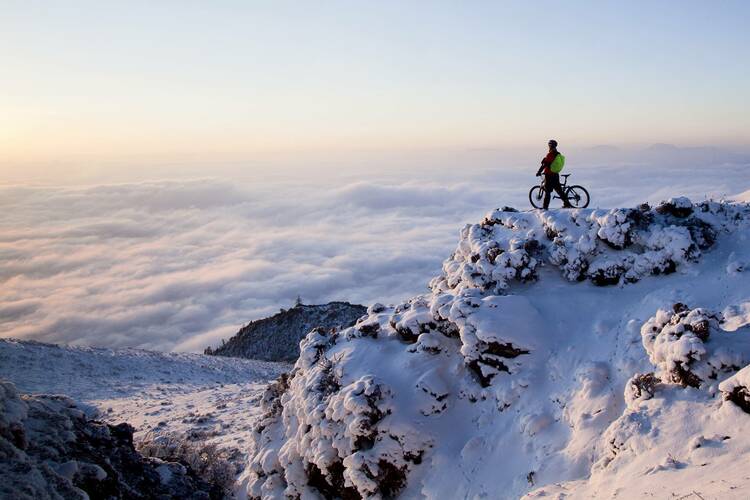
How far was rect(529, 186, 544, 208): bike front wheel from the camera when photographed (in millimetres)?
17895

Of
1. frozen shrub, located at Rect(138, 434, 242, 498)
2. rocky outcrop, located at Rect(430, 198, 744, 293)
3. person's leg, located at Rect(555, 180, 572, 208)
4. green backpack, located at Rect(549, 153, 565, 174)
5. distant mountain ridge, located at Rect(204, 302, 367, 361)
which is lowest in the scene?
distant mountain ridge, located at Rect(204, 302, 367, 361)

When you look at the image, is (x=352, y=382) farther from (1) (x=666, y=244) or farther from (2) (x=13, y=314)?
(2) (x=13, y=314)

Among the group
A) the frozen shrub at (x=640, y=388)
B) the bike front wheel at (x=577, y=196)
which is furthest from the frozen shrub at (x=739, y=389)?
the bike front wheel at (x=577, y=196)

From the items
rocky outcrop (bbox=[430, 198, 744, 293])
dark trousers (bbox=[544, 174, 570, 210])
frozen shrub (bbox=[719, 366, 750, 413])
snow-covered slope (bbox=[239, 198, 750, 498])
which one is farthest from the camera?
dark trousers (bbox=[544, 174, 570, 210])

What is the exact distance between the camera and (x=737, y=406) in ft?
26.4

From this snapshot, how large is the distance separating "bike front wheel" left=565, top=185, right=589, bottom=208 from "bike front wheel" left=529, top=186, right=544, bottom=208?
2.92ft

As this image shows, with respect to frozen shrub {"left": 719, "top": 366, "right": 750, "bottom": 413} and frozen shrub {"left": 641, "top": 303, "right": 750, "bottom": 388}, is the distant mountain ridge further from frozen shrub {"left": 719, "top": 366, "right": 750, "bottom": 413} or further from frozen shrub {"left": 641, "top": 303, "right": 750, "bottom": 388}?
frozen shrub {"left": 719, "top": 366, "right": 750, "bottom": 413}

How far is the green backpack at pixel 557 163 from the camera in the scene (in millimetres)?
16761

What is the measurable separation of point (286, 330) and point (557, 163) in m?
42.9

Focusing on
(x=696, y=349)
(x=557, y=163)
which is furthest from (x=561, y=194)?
(x=696, y=349)

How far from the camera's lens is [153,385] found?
118 feet

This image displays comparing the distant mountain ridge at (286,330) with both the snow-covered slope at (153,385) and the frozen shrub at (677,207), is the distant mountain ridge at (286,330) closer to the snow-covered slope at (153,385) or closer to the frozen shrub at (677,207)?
the snow-covered slope at (153,385)

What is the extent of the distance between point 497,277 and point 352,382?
5128 mm

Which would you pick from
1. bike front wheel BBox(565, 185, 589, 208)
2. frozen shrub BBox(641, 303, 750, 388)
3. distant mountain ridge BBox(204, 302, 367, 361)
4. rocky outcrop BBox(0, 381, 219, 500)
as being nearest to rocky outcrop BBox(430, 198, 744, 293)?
bike front wheel BBox(565, 185, 589, 208)
